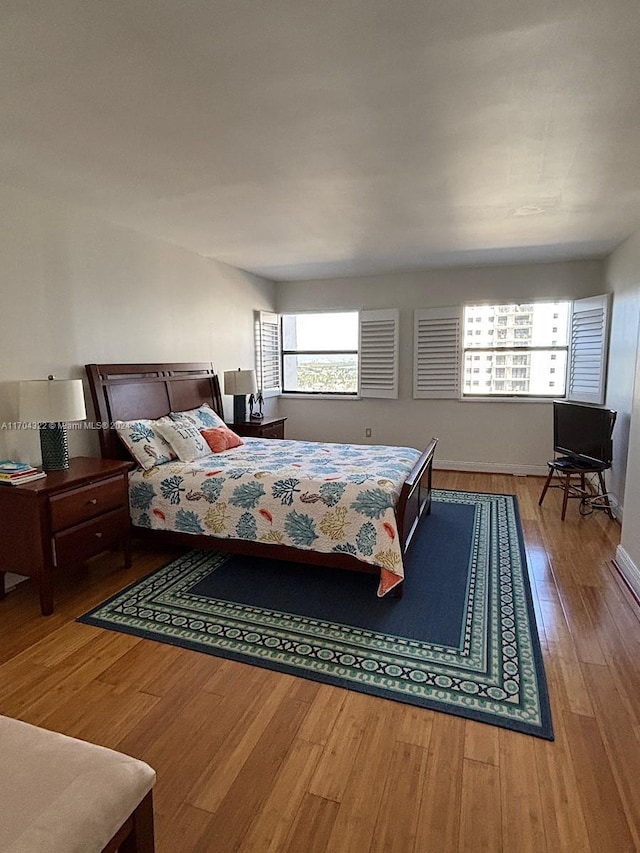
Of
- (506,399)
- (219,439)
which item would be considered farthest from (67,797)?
(506,399)

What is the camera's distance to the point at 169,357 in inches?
177

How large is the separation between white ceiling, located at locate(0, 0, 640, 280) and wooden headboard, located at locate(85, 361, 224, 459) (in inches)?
46.5

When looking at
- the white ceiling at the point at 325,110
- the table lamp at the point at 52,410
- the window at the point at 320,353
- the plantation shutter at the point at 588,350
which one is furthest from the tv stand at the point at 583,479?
the table lamp at the point at 52,410

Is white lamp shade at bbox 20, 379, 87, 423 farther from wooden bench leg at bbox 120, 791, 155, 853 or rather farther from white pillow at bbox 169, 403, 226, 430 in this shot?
wooden bench leg at bbox 120, 791, 155, 853

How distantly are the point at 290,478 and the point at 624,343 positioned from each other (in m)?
3.29

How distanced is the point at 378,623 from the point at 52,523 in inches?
73.6

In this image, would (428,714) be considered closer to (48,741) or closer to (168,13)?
(48,741)

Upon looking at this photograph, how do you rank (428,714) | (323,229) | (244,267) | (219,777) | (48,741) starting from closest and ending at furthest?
(48,741) < (219,777) < (428,714) < (323,229) < (244,267)

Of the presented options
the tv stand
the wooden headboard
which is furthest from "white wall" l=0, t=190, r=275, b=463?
the tv stand

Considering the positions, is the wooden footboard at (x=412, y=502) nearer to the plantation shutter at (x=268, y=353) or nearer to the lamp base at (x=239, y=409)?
the lamp base at (x=239, y=409)

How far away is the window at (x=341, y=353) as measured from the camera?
6.21m

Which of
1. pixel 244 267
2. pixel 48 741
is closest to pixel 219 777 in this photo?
pixel 48 741

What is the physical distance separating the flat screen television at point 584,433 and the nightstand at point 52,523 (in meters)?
3.92

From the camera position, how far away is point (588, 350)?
5.11 m
